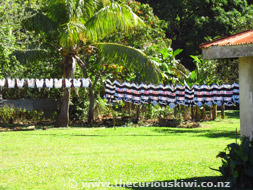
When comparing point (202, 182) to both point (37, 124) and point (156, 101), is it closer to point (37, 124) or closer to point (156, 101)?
point (156, 101)

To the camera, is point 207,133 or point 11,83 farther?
point 207,133

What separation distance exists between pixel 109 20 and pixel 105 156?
7249 millimetres

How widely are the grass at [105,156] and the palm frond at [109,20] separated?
3.85 meters

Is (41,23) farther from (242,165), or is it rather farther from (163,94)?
(242,165)

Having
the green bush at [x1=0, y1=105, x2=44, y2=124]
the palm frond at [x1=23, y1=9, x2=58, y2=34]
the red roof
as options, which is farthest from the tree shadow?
the red roof

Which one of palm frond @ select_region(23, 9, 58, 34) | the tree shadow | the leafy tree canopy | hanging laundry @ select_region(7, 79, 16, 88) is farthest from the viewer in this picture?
the leafy tree canopy

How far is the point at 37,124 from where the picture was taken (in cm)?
1947

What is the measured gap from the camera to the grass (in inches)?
306

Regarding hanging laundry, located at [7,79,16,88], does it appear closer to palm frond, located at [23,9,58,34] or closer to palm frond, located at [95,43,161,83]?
palm frond, located at [23,9,58,34]

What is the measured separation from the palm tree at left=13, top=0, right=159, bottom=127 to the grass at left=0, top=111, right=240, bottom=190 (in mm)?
2960

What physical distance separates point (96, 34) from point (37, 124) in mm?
5599

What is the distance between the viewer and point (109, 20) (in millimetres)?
16219

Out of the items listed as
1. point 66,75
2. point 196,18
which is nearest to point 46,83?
point 66,75

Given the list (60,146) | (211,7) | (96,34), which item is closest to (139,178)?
(60,146)
